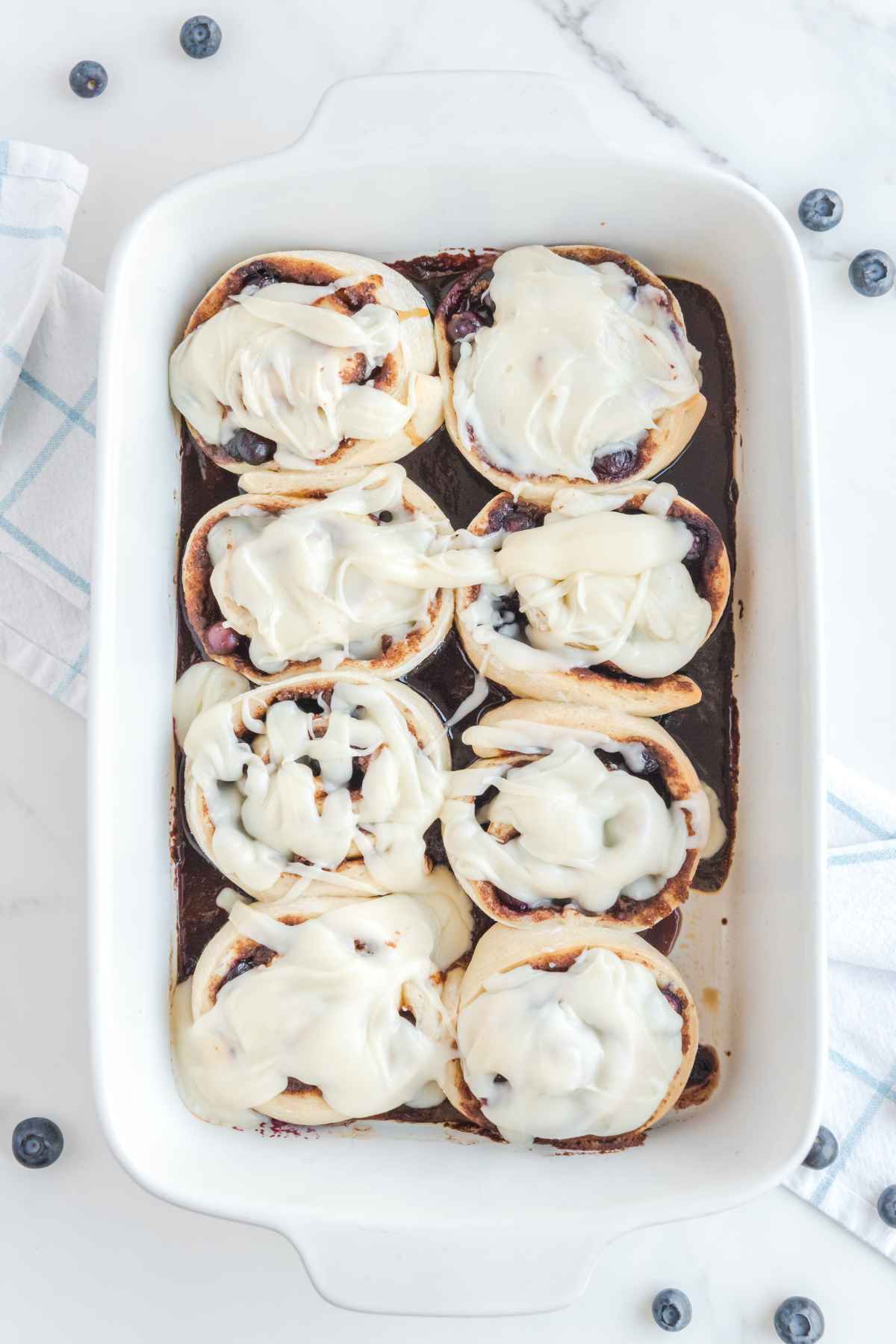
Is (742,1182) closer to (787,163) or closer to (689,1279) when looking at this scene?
(689,1279)

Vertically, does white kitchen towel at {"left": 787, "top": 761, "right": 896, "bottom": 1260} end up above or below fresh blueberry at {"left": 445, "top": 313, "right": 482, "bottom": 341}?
below

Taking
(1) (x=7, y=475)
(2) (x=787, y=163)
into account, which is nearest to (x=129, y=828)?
(1) (x=7, y=475)

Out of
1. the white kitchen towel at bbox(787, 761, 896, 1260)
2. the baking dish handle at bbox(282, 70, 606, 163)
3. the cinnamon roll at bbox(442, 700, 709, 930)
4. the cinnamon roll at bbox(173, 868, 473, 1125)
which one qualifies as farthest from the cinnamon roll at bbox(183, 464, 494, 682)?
the white kitchen towel at bbox(787, 761, 896, 1260)

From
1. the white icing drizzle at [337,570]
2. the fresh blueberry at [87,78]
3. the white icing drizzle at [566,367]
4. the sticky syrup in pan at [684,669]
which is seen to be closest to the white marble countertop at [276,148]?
the fresh blueberry at [87,78]

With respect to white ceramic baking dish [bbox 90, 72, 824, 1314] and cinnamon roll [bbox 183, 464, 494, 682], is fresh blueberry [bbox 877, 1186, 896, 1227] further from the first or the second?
cinnamon roll [bbox 183, 464, 494, 682]

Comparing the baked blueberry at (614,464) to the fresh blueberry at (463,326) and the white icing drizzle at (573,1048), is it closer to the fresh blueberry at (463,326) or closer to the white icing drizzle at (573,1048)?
the fresh blueberry at (463,326)

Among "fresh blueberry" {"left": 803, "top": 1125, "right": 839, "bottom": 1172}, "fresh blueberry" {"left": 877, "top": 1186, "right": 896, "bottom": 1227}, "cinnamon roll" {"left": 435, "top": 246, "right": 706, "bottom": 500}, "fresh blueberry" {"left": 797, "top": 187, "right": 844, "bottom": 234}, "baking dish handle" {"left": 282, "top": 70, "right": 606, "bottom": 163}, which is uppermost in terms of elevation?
"baking dish handle" {"left": 282, "top": 70, "right": 606, "bottom": 163}
